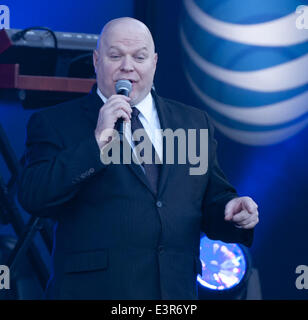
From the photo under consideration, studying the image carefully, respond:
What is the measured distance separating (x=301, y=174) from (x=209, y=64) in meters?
0.67

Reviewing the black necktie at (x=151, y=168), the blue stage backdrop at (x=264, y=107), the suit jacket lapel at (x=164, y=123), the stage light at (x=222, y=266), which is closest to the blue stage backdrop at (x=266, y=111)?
the blue stage backdrop at (x=264, y=107)

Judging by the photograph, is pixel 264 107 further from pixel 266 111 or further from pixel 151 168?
pixel 151 168

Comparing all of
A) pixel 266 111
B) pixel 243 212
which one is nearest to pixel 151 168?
pixel 243 212

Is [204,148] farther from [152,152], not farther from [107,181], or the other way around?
[107,181]

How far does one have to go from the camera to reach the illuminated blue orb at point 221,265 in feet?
8.51

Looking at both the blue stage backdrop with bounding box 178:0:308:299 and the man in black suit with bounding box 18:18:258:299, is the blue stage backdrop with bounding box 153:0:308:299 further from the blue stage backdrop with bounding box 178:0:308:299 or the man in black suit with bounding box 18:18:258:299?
the man in black suit with bounding box 18:18:258:299

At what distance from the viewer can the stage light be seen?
102 inches

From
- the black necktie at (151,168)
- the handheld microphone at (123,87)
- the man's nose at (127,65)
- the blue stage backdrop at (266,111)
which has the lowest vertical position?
the black necktie at (151,168)

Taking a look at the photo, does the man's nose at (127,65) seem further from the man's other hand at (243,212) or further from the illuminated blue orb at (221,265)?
the illuminated blue orb at (221,265)

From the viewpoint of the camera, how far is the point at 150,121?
6.10ft

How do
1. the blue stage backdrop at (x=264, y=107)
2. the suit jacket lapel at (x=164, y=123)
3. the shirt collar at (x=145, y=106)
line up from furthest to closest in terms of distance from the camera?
the blue stage backdrop at (x=264, y=107) < the shirt collar at (x=145, y=106) < the suit jacket lapel at (x=164, y=123)

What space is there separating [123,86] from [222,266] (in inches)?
44.9

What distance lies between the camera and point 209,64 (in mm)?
3156

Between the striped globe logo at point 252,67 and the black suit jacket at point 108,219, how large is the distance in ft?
4.32
